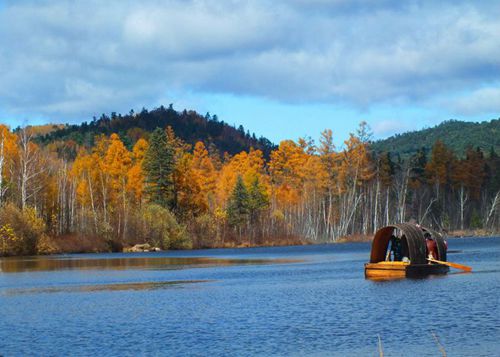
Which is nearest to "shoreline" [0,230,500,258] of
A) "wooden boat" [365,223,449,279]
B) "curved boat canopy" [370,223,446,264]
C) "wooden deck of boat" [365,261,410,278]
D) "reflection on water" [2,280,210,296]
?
"reflection on water" [2,280,210,296]

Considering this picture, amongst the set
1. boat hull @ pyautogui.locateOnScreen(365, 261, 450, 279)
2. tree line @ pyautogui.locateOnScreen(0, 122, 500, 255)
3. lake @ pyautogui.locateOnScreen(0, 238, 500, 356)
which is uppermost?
tree line @ pyautogui.locateOnScreen(0, 122, 500, 255)

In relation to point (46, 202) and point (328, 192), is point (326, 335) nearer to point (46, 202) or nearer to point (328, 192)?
point (46, 202)

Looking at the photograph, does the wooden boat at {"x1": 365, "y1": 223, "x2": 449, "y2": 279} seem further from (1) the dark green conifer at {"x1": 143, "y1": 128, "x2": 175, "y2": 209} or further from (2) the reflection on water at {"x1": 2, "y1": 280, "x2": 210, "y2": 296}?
(1) the dark green conifer at {"x1": 143, "y1": 128, "x2": 175, "y2": 209}

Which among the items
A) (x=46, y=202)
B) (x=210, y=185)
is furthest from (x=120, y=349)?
(x=210, y=185)

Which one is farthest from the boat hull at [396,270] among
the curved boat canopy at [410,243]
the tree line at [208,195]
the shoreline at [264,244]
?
the shoreline at [264,244]

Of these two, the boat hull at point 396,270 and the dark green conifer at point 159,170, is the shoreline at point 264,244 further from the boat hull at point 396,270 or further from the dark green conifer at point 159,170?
the boat hull at point 396,270

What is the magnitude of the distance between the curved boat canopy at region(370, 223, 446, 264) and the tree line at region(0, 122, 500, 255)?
158 ft

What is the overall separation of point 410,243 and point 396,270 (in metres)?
1.90

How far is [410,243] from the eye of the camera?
46531 millimetres

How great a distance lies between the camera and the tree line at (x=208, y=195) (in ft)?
330

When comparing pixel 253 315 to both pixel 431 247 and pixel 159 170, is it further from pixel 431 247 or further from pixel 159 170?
pixel 159 170

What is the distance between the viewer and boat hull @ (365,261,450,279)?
4644 cm

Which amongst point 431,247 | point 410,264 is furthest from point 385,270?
point 431,247

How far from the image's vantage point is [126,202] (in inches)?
4508
